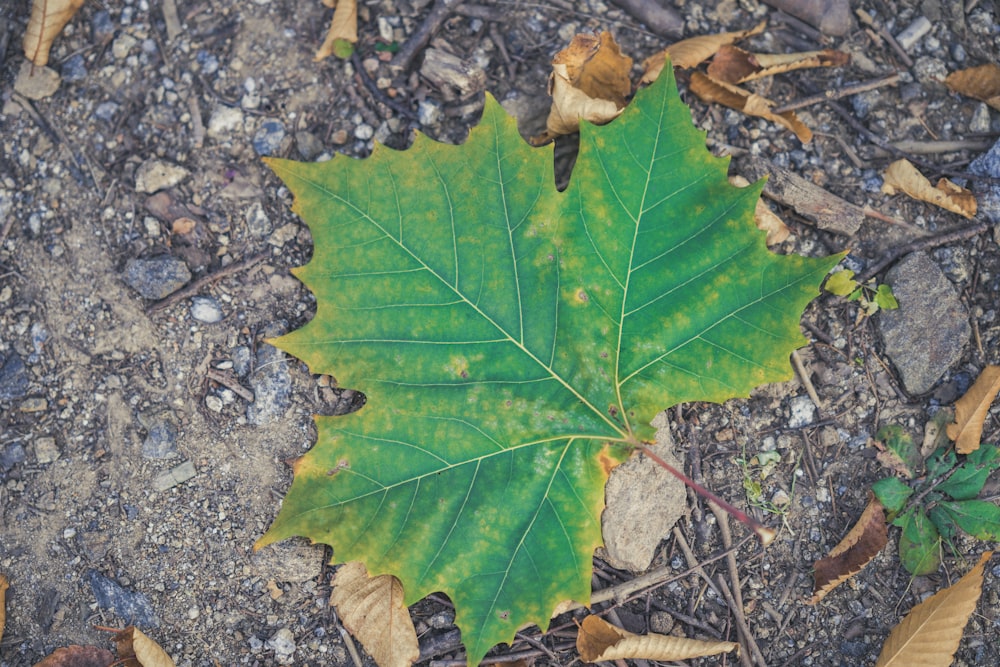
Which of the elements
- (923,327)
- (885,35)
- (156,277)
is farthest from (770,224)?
(156,277)

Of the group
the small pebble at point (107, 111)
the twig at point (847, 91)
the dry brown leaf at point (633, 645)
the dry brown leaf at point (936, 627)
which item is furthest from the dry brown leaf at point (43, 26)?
the dry brown leaf at point (936, 627)

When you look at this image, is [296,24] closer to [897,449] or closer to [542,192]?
[542,192]

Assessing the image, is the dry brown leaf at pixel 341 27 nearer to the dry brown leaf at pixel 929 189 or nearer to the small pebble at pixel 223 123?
the small pebble at pixel 223 123

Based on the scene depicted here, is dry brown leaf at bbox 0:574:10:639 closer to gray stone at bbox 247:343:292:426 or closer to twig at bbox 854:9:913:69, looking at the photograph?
gray stone at bbox 247:343:292:426

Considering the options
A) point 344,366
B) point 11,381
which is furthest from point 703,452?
point 11,381

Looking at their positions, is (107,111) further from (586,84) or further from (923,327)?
(923,327)
